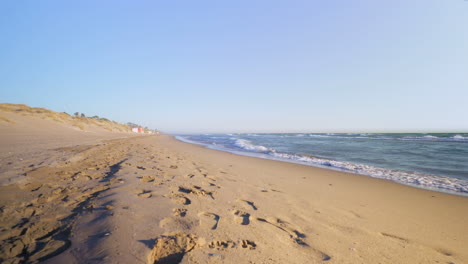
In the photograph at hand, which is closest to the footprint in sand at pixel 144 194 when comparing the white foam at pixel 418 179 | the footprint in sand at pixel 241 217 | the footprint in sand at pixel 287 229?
the footprint in sand at pixel 241 217

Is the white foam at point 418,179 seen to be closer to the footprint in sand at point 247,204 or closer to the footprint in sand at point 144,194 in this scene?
the footprint in sand at point 247,204

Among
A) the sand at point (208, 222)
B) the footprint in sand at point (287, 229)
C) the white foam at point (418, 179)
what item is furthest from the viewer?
the white foam at point (418, 179)

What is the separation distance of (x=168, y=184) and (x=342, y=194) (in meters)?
3.66

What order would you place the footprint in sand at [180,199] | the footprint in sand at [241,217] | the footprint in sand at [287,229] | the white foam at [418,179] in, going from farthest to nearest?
the white foam at [418,179] → the footprint in sand at [180,199] → the footprint in sand at [241,217] → the footprint in sand at [287,229]

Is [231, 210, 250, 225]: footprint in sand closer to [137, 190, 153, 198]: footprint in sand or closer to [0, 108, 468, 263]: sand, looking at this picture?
[0, 108, 468, 263]: sand

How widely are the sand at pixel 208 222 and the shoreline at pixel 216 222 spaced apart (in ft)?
0.04

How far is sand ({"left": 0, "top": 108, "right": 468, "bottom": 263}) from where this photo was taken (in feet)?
5.16

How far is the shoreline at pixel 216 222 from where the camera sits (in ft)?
5.22

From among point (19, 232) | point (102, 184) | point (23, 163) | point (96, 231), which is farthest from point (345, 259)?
point (23, 163)

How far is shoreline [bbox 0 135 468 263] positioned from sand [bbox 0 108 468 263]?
12mm

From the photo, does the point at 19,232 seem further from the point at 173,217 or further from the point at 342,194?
the point at 342,194

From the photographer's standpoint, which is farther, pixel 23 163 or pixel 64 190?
pixel 23 163

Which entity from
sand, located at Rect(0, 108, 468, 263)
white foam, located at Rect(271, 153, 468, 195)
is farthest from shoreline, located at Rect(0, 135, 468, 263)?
white foam, located at Rect(271, 153, 468, 195)

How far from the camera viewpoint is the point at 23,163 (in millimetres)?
4301
